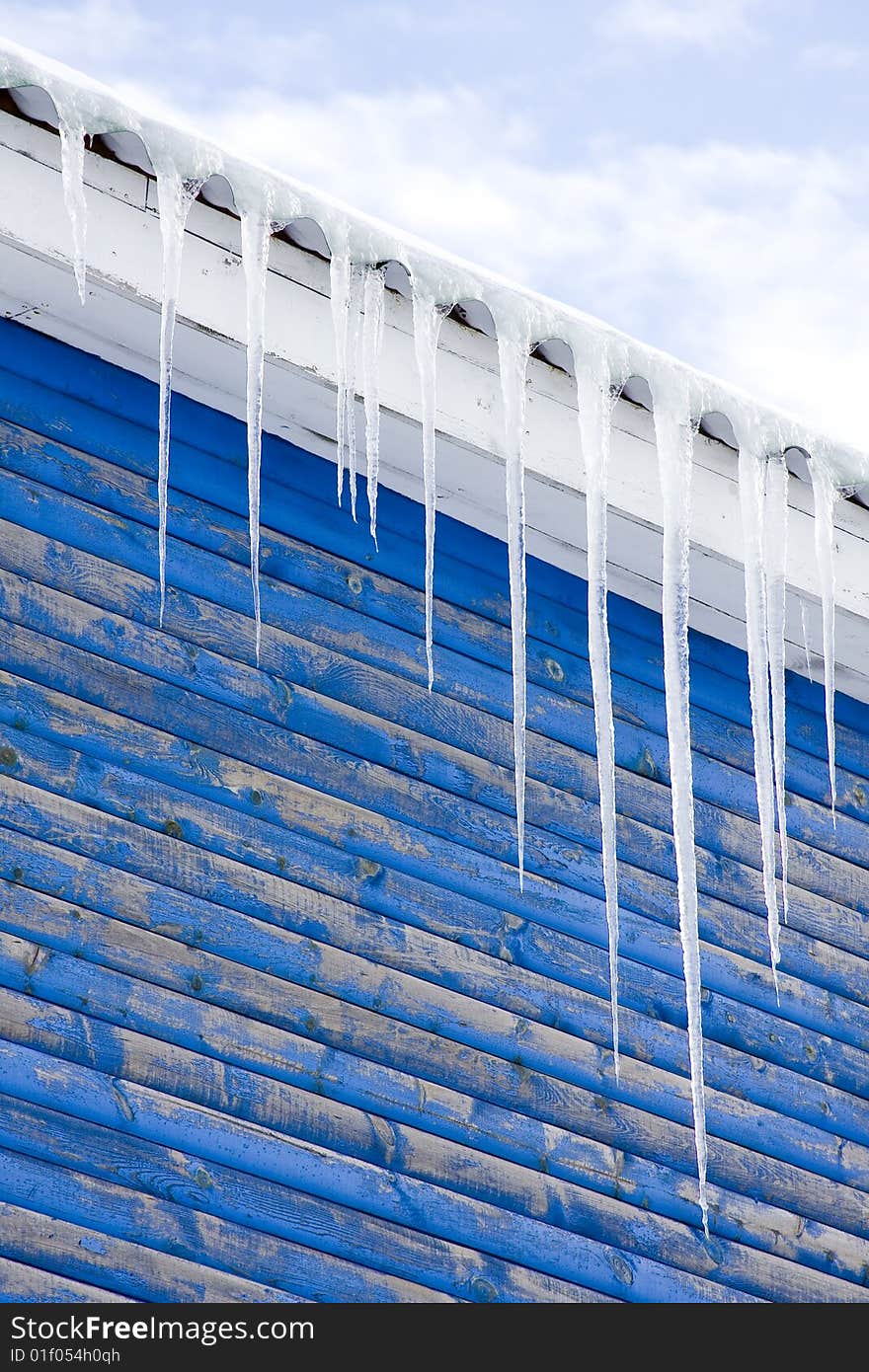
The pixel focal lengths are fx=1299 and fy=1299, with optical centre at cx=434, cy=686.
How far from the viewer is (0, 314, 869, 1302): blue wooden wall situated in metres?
2.10

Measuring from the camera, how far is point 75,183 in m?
1.94

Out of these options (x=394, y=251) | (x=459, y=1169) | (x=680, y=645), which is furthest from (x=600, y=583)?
(x=459, y=1169)

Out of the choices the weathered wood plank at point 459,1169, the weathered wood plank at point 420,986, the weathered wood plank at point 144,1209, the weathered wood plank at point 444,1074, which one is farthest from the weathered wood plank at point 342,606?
the weathered wood plank at point 144,1209

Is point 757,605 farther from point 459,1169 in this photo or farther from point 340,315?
point 459,1169

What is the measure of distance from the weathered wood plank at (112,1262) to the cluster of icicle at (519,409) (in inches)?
32.8

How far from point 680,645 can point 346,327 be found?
848 mm

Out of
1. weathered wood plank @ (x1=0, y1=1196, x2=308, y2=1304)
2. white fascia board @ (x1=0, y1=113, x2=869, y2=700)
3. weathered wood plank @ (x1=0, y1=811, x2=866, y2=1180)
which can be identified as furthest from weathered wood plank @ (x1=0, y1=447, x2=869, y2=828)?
weathered wood plank @ (x1=0, y1=1196, x2=308, y2=1304)

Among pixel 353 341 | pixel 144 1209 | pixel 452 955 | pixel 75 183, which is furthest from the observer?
pixel 452 955

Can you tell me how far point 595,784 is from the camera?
8.82ft

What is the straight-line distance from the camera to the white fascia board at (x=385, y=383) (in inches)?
79.9

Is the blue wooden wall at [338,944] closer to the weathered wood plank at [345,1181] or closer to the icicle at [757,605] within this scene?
the weathered wood plank at [345,1181]

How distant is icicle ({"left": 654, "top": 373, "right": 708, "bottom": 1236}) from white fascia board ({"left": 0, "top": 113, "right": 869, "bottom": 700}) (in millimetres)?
92
